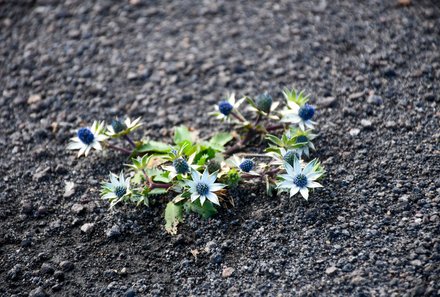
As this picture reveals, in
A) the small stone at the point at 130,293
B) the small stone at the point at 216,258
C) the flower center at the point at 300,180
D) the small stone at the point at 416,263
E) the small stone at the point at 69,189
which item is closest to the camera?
the small stone at the point at 416,263

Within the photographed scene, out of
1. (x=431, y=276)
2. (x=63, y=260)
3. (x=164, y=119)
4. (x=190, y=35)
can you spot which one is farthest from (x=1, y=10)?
(x=431, y=276)

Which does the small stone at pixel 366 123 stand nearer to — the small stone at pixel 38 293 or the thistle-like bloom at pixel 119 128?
the thistle-like bloom at pixel 119 128

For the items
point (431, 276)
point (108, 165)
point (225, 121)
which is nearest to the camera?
point (431, 276)

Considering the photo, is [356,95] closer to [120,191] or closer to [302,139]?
[302,139]

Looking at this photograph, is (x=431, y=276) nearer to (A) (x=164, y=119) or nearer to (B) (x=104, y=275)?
(B) (x=104, y=275)

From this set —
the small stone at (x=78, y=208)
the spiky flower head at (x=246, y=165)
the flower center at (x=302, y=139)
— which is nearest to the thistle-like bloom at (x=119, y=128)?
the small stone at (x=78, y=208)

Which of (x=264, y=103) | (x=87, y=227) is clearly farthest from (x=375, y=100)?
(x=87, y=227)
